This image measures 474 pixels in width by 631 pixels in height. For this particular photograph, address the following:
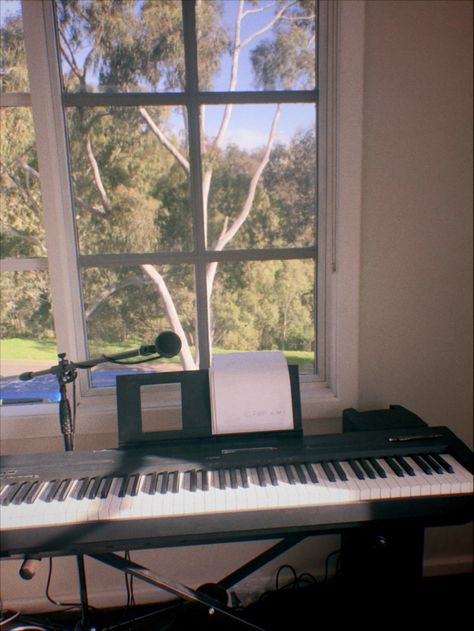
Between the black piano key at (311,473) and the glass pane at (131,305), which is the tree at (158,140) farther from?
the black piano key at (311,473)

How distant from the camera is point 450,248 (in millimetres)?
1949

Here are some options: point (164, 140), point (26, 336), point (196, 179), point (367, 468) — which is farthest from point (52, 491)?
point (164, 140)

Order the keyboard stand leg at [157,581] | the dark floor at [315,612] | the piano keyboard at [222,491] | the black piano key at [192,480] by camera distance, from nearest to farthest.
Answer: the piano keyboard at [222,491], the black piano key at [192,480], the keyboard stand leg at [157,581], the dark floor at [315,612]

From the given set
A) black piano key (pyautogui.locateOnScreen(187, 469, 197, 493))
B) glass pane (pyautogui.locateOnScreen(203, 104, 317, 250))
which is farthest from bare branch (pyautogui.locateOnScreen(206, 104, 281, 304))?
black piano key (pyautogui.locateOnScreen(187, 469, 197, 493))

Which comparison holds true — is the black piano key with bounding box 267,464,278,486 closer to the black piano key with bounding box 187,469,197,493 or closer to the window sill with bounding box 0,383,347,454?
the black piano key with bounding box 187,469,197,493

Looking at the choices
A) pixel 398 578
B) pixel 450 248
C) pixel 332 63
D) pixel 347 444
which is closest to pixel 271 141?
pixel 332 63

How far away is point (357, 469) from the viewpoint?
55.9 inches

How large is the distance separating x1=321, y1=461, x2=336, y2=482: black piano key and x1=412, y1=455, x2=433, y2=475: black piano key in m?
0.29

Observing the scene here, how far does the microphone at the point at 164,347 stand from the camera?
143 centimetres

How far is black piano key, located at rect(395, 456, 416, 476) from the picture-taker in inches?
55.1

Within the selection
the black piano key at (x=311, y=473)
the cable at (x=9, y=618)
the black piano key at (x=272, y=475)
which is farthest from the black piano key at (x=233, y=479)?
the cable at (x=9, y=618)

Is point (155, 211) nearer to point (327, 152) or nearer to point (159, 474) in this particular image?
point (327, 152)

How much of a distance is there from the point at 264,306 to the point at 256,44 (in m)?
1.15

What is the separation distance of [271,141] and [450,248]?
0.93 metres
